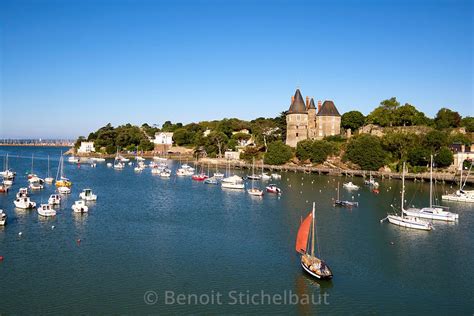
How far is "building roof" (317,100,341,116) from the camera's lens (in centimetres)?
10225

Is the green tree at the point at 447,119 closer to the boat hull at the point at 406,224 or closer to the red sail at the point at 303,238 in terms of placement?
the boat hull at the point at 406,224

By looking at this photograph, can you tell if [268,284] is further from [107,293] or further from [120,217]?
[120,217]

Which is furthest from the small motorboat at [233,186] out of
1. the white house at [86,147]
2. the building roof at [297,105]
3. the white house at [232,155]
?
the white house at [86,147]

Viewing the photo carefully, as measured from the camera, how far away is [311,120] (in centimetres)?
10488

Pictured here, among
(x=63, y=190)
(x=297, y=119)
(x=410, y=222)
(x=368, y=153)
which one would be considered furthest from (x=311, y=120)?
(x=410, y=222)

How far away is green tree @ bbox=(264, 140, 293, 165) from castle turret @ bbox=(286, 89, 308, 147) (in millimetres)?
3561

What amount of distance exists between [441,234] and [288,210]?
52.8 feet

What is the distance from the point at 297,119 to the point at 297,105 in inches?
121

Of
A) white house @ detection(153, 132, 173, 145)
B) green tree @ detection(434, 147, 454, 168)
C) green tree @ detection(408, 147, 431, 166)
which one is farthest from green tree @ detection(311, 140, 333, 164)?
white house @ detection(153, 132, 173, 145)

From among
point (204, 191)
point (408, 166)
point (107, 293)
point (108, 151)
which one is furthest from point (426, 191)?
point (108, 151)

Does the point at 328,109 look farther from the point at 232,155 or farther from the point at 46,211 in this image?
the point at 46,211

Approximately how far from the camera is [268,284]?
27.5 meters

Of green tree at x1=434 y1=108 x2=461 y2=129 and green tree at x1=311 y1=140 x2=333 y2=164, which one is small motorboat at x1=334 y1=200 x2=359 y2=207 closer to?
green tree at x1=311 y1=140 x2=333 y2=164

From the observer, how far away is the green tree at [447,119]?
99188 mm
